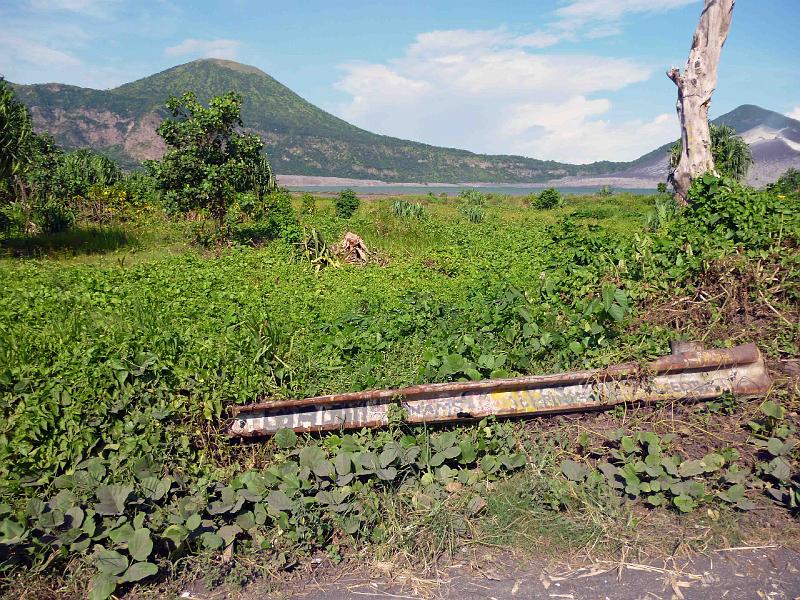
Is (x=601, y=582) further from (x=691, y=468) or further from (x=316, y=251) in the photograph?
(x=316, y=251)

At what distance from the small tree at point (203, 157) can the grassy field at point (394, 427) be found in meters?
5.49

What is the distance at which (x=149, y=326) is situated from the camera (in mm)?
4941

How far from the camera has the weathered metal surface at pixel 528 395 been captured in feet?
13.7

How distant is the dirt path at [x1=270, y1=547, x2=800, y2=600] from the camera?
279cm

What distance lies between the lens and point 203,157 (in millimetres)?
11984

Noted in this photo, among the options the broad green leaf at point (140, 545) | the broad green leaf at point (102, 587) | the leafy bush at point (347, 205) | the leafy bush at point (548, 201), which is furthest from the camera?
the leafy bush at point (548, 201)

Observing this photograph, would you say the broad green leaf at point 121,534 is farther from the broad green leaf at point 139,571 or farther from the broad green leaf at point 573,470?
the broad green leaf at point 573,470

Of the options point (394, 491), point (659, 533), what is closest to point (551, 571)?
point (659, 533)

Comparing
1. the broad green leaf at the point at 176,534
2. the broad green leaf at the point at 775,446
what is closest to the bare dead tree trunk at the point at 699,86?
the broad green leaf at the point at 775,446

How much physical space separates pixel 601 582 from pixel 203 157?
1121 centimetres

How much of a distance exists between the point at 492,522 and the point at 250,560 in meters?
1.33

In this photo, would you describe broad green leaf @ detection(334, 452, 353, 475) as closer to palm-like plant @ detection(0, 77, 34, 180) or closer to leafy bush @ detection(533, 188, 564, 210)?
palm-like plant @ detection(0, 77, 34, 180)

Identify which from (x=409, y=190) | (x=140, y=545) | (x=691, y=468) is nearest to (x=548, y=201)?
(x=691, y=468)

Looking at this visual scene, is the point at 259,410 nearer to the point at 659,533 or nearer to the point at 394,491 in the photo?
the point at 394,491
